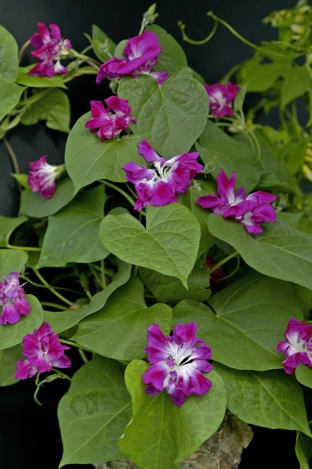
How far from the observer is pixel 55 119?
1.10 m

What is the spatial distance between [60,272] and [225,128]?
1.64 feet

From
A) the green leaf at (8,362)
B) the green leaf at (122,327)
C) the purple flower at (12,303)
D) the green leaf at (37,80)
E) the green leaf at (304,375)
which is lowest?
the green leaf at (8,362)

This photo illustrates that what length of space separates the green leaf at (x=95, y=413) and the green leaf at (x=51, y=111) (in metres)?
0.48

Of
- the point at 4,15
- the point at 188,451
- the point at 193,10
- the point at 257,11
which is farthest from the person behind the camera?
the point at 257,11

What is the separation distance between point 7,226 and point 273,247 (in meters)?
0.48

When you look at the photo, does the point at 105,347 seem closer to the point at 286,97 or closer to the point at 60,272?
the point at 60,272

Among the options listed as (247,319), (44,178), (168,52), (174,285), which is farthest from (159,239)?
(168,52)

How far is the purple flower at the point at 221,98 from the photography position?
1112 mm

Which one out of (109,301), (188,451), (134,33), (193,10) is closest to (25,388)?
(109,301)

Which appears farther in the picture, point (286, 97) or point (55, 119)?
point (286, 97)

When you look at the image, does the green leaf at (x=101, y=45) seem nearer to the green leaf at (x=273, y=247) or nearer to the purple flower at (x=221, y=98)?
the purple flower at (x=221, y=98)

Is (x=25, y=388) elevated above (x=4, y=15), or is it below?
below

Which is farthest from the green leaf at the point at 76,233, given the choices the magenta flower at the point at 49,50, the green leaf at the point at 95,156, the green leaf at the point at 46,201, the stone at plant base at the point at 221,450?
the stone at plant base at the point at 221,450

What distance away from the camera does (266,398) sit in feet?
2.71
